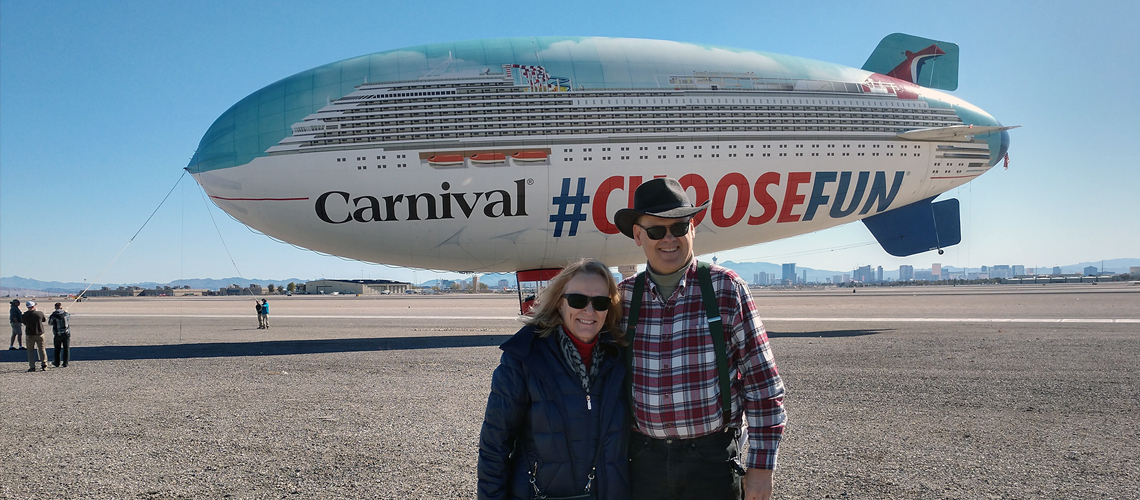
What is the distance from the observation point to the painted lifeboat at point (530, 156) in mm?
13844

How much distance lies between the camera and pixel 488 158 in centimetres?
1378

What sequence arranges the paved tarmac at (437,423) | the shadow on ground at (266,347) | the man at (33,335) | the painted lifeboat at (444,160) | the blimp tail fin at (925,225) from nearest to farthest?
the paved tarmac at (437,423) → the man at (33,335) → the painted lifeboat at (444,160) → the shadow on ground at (266,347) → the blimp tail fin at (925,225)

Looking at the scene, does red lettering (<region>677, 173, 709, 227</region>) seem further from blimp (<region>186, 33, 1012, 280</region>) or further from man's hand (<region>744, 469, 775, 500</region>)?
man's hand (<region>744, 469, 775, 500</region>)

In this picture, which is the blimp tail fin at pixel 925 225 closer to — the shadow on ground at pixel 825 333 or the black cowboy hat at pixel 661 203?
the shadow on ground at pixel 825 333

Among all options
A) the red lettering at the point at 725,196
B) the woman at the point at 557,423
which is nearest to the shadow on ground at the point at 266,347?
the red lettering at the point at 725,196

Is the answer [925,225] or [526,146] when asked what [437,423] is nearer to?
[526,146]

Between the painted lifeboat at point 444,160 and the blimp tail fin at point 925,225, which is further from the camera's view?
the blimp tail fin at point 925,225

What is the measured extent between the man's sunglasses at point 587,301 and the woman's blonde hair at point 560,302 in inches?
2.4

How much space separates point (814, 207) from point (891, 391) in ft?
27.7

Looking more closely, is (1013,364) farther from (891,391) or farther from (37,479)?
(37,479)

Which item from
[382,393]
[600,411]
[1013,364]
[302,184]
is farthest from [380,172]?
[1013,364]

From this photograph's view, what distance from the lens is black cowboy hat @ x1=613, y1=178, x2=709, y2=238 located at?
2.73 m

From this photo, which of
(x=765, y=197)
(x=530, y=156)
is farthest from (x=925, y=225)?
(x=530, y=156)

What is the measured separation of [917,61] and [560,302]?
2108 cm
